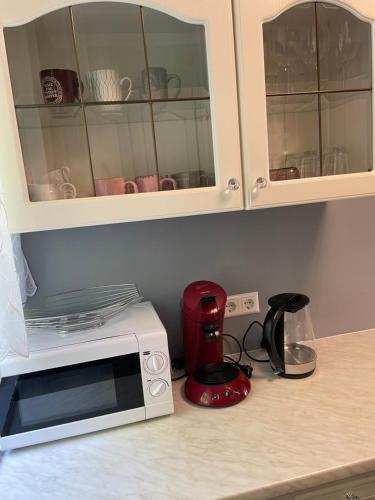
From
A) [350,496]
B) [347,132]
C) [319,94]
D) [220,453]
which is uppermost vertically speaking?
[319,94]

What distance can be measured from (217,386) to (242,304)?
1.24 ft

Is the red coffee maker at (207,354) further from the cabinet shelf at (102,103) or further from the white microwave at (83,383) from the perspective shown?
the cabinet shelf at (102,103)

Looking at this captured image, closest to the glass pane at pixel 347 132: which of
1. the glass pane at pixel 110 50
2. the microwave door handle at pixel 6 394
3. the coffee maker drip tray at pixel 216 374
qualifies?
the glass pane at pixel 110 50

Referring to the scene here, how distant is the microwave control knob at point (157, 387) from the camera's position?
3.64ft

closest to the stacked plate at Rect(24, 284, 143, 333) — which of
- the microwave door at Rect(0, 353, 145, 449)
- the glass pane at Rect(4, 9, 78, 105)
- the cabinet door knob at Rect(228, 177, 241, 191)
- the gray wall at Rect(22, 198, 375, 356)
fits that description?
the gray wall at Rect(22, 198, 375, 356)

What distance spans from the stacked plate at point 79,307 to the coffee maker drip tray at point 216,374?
29 centimetres

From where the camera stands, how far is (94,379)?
3.58ft

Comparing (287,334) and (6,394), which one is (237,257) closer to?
(287,334)

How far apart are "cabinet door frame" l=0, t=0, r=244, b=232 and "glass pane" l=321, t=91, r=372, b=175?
31 centimetres

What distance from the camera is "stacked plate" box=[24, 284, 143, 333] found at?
1166 millimetres

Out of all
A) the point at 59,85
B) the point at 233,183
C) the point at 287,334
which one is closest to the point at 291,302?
the point at 287,334

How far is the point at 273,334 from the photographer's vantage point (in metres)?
1.24

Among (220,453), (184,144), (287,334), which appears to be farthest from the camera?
(287,334)

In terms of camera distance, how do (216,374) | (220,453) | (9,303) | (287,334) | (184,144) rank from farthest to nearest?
(287,334)
(216,374)
(184,144)
(220,453)
(9,303)
